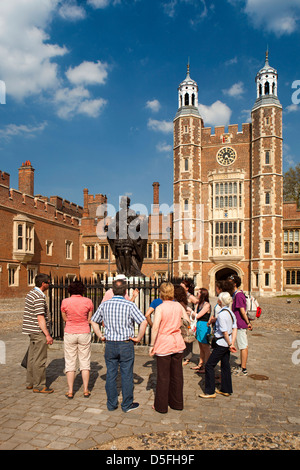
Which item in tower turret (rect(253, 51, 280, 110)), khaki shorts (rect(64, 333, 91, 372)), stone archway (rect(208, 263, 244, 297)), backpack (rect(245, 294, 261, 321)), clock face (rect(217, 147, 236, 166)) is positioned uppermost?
tower turret (rect(253, 51, 280, 110))

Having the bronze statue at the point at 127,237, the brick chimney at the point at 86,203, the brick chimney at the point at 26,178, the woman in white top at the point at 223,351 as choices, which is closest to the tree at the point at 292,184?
the brick chimney at the point at 86,203

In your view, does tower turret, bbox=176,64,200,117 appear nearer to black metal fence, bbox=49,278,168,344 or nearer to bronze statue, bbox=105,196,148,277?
bronze statue, bbox=105,196,148,277

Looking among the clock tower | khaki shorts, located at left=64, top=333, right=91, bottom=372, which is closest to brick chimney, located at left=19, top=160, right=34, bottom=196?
the clock tower

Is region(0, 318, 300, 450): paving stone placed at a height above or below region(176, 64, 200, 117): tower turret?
below

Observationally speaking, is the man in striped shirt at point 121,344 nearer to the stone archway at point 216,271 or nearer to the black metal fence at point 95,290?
the black metal fence at point 95,290

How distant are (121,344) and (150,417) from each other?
948mm

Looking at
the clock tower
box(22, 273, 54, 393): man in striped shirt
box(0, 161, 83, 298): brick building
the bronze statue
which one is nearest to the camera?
box(22, 273, 54, 393): man in striped shirt

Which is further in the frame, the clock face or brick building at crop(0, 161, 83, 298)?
the clock face

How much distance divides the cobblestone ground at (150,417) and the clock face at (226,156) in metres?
27.1

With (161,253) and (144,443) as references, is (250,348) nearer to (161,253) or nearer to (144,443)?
(144,443)

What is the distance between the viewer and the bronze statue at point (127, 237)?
30.2ft

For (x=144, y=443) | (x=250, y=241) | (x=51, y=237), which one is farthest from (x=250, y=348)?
(x=51, y=237)

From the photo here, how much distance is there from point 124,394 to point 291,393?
2.68 metres

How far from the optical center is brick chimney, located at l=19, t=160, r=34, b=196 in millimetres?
31416
